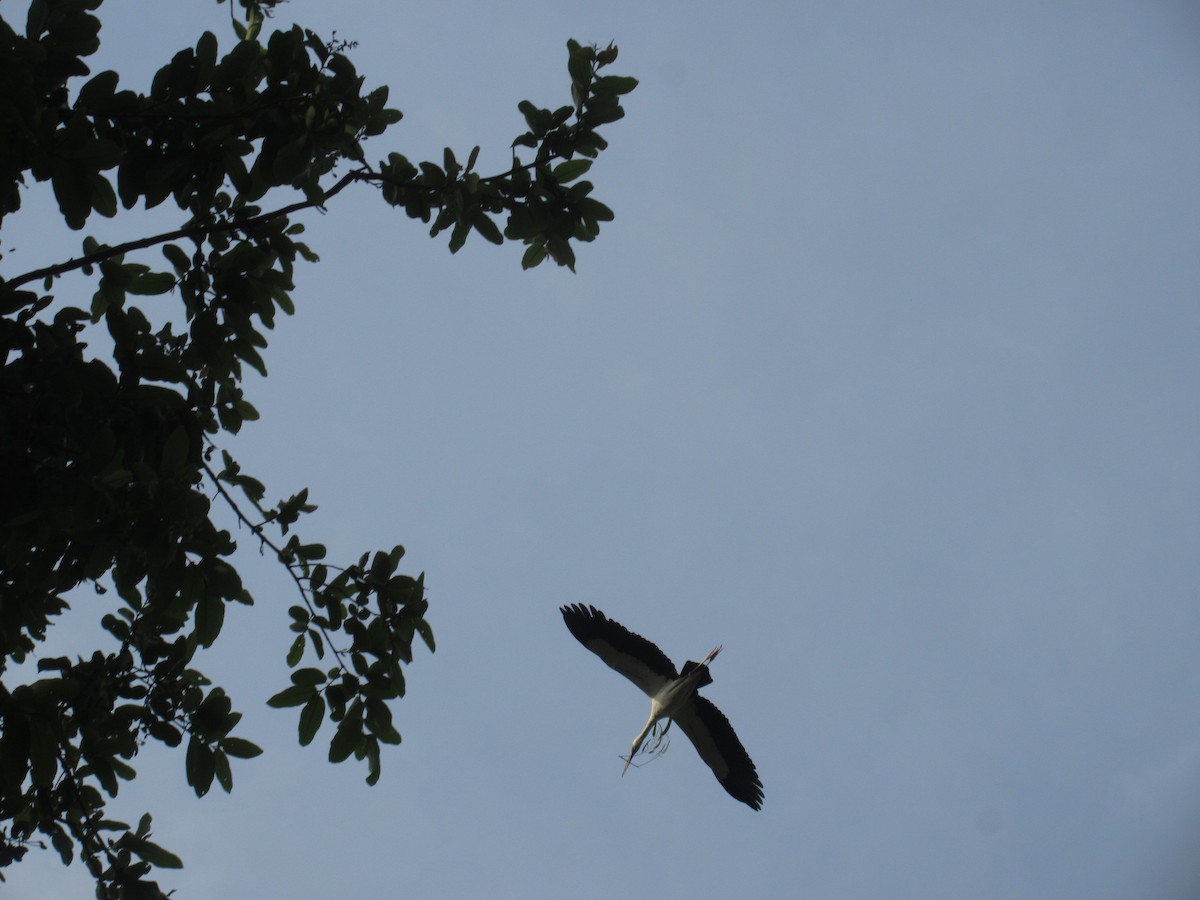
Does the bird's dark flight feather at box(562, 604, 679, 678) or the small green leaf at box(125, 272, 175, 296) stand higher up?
the bird's dark flight feather at box(562, 604, 679, 678)

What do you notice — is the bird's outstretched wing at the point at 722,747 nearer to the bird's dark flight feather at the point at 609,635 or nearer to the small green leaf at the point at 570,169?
the bird's dark flight feather at the point at 609,635

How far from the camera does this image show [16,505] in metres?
3.42

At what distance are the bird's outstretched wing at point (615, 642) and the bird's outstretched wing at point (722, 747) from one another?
1.81 feet

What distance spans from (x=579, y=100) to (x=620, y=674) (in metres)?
6.64

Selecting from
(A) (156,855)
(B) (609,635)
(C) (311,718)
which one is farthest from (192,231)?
(B) (609,635)

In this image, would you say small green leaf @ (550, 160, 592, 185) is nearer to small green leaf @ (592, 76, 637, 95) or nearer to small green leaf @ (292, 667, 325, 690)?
small green leaf @ (592, 76, 637, 95)

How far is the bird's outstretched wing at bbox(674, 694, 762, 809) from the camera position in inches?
392

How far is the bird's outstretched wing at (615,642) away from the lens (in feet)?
31.4

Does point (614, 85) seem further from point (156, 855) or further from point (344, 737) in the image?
point (156, 855)

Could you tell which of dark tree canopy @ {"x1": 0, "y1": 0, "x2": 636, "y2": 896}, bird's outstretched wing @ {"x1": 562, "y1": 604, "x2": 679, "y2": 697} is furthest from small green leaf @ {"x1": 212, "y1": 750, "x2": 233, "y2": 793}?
bird's outstretched wing @ {"x1": 562, "y1": 604, "x2": 679, "y2": 697}

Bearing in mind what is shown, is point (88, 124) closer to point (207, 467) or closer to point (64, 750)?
point (207, 467)

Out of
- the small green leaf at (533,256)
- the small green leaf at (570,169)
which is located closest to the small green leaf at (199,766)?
the small green leaf at (533,256)

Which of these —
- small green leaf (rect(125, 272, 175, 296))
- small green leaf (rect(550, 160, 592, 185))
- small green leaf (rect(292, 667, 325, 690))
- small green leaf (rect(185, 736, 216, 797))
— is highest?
small green leaf (rect(550, 160, 592, 185))

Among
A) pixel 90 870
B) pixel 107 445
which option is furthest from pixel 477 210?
pixel 90 870
